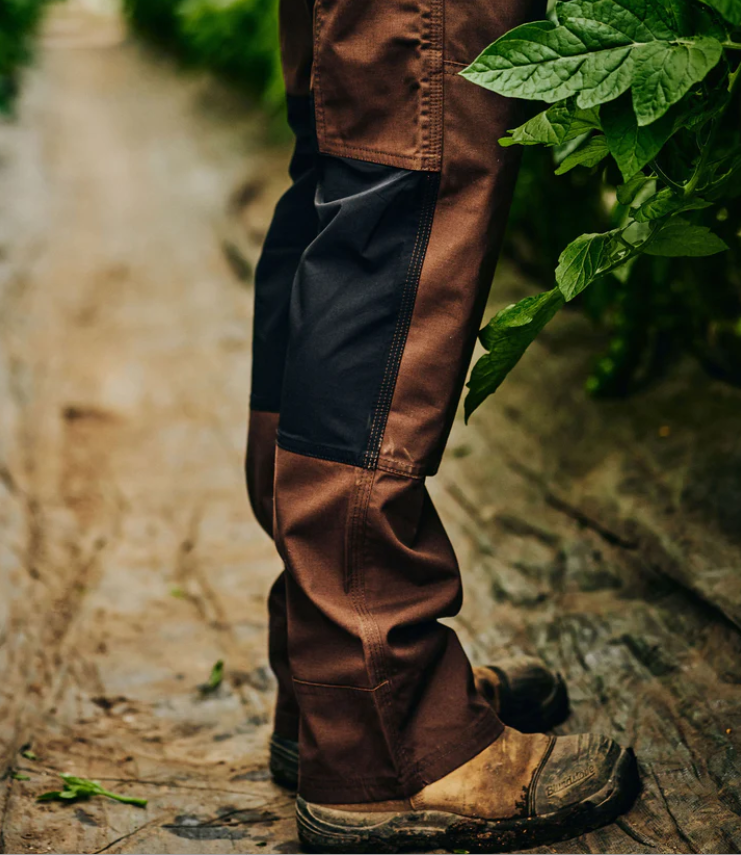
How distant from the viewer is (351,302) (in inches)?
49.6

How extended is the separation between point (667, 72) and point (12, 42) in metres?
7.99

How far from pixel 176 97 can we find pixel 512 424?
6.22m

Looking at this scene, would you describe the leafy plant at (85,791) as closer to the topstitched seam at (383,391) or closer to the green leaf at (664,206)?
the topstitched seam at (383,391)

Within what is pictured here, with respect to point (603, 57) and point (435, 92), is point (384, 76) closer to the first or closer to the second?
point (435, 92)

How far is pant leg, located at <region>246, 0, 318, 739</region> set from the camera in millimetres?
1421

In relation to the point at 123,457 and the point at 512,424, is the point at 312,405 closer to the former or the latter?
the point at 512,424

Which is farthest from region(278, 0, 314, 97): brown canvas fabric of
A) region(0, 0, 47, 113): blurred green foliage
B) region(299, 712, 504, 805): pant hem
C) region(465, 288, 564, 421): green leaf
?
region(0, 0, 47, 113): blurred green foliage

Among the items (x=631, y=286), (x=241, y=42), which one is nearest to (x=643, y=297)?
(x=631, y=286)

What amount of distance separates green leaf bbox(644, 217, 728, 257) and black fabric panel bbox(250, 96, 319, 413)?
1.76 feet

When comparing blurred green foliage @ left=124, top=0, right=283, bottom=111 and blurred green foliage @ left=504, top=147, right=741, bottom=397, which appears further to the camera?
blurred green foliage @ left=124, top=0, right=283, bottom=111

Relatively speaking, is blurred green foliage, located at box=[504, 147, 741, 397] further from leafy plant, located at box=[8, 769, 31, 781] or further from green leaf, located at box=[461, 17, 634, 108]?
leafy plant, located at box=[8, 769, 31, 781]

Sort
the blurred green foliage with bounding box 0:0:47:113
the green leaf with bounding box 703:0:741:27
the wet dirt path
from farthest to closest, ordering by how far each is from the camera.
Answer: the blurred green foliage with bounding box 0:0:47:113, the wet dirt path, the green leaf with bounding box 703:0:741:27

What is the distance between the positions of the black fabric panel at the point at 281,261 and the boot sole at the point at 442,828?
2.14 ft

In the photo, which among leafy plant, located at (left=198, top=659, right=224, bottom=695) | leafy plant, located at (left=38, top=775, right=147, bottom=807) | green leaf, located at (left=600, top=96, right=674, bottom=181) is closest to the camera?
green leaf, located at (left=600, top=96, right=674, bottom=181)
